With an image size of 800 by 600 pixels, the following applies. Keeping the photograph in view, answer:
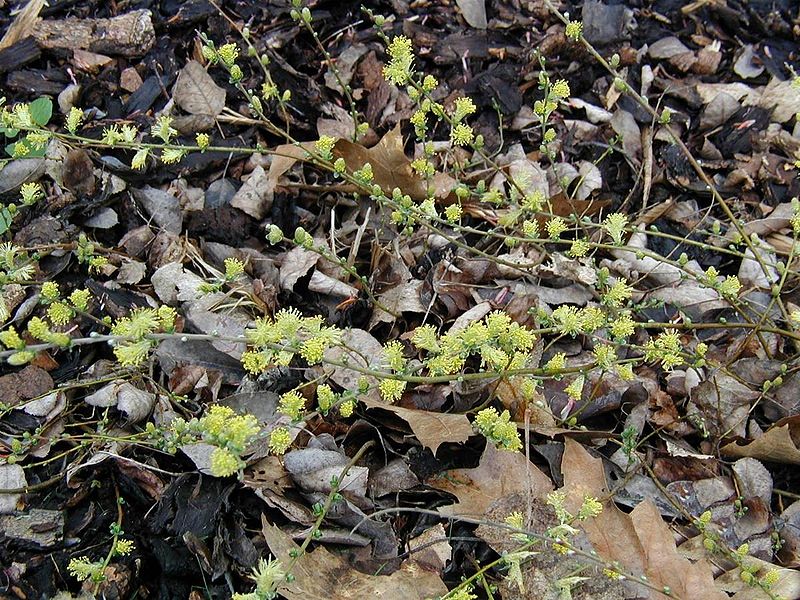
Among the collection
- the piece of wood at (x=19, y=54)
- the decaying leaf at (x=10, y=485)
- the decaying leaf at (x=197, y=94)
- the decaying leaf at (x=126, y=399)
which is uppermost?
the piece of wood at (x=19, y=54)

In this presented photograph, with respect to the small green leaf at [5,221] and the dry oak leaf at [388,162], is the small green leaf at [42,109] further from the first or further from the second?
the dry oak leaf at [388,162]

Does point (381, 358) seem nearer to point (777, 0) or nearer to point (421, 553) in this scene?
point (421, 553)

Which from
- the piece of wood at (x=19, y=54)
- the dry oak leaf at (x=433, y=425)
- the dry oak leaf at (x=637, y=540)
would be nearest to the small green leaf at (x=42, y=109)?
the piece of wood at (x=19, y=54)

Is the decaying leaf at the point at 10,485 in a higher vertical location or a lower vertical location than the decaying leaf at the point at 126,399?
lower

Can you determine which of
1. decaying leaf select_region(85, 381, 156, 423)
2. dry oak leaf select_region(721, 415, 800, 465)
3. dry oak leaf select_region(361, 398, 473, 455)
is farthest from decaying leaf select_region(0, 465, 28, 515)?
dry oak leaf select_region(721, 415, 800, 465)

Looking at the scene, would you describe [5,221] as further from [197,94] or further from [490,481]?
[490,481]
